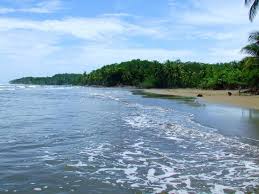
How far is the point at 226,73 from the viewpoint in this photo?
268 ft

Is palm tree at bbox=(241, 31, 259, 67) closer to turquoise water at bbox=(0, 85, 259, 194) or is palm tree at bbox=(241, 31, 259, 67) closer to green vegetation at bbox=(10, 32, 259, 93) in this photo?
green vegetation at bbox=(10, 32, 259, 93)

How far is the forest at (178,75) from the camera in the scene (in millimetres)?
72906

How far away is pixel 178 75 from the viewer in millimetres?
120000

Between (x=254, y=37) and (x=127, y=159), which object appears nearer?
(x=127, y=159)

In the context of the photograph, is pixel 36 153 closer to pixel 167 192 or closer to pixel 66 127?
pixel 167 192

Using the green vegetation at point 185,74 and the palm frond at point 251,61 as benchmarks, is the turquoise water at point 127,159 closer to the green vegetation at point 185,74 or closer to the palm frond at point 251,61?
the palm frond at point 251,61

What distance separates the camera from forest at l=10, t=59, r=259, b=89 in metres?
72.9

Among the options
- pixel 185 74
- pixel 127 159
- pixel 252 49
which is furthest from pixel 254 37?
pixel 185 74

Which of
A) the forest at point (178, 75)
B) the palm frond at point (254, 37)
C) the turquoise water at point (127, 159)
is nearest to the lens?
the turquoise water at point (127, 159)

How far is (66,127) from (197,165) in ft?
31.7

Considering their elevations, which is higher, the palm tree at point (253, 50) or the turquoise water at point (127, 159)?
the palm tree at point (253, 50)

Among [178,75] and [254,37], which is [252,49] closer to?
[254,37]

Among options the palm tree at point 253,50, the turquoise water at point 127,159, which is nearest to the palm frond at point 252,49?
the palm tree at point 253,50

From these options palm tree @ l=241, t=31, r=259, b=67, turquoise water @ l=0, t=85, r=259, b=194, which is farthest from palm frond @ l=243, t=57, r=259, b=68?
turquoise water @ l=0, t=85, r=259, b=194
